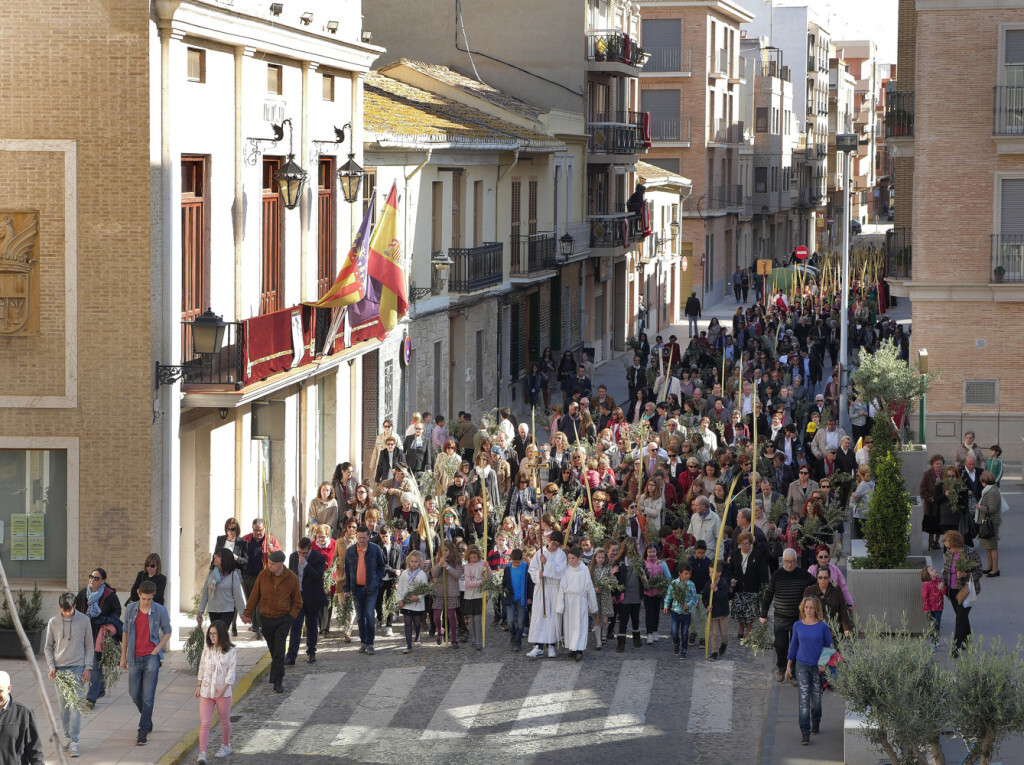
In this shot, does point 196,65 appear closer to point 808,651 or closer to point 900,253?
point 808,651

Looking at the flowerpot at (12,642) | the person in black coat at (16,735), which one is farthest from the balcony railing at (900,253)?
the person in black coat at (16,735)

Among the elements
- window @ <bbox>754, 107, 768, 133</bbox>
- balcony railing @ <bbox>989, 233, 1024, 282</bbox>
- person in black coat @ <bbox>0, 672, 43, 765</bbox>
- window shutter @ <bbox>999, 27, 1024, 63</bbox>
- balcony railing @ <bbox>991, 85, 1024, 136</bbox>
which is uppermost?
window @ <bbox>754, 107, 768, 133</bbox>

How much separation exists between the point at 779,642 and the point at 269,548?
19.0ft

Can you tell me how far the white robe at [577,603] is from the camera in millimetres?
17016

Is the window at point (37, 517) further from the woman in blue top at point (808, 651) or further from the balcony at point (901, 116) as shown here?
the balcony at point (901, 116)

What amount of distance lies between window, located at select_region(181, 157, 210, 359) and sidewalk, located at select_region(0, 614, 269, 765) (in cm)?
375

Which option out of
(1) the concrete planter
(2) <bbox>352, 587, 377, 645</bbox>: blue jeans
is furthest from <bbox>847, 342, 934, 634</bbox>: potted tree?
(2) <bbox>352, 587, 377, 645</bbox>: blue jeans

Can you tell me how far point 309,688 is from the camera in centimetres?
1616

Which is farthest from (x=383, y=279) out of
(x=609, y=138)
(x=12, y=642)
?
(x=609, y=138)

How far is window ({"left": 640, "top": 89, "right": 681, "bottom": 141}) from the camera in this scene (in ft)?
217

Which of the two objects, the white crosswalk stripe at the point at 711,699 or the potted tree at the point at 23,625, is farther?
the potted tree at the point at 23,625

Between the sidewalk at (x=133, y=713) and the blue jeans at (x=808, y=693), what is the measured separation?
216 inches

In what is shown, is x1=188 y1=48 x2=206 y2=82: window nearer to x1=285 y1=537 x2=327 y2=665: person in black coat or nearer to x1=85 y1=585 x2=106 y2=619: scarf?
x1=285 y1=537 x2=327 y2=665: person in black coat

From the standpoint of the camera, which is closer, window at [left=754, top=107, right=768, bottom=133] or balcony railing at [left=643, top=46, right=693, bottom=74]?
balcony railing at [left=643, top=46, right=693, bottom=74]
